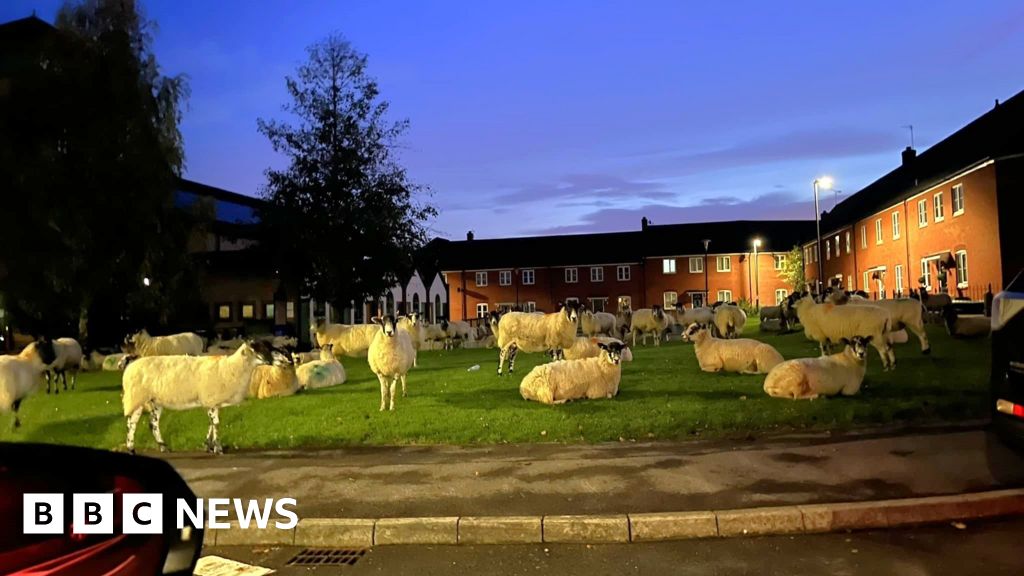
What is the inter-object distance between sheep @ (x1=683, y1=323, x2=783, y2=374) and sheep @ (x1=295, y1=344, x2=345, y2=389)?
9265 mm

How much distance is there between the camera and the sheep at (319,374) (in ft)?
57.8

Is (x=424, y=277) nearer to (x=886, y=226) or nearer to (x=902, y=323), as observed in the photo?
(x=886, y=226)

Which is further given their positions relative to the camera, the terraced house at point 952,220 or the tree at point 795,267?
the tree at point 795,267

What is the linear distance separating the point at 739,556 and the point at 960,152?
125ft

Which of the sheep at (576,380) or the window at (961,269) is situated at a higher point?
the window at (961,269)

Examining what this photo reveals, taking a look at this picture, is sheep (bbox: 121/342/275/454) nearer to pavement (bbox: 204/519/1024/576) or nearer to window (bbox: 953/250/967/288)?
pavement (bbox: 204/519/1024/576)

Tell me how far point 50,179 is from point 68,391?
14.1 m

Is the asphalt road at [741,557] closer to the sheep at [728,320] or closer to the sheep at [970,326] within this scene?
the sheep at [970,326]

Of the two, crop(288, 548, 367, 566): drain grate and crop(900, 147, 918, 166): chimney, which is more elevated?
crop(900, 147, 918, 166): chimney

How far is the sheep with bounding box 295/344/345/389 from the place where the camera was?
1761cm

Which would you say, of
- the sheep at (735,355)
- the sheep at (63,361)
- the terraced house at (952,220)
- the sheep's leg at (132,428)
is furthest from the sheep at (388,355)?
the terraced house at (952,220)

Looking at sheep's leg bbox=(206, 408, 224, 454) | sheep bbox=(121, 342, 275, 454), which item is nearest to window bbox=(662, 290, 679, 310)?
sheep bbox=(121, 342, 275, 454)

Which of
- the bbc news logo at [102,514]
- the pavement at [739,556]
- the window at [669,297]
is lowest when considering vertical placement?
the pavement at [739,556]

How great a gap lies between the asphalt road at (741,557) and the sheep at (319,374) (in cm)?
1114
